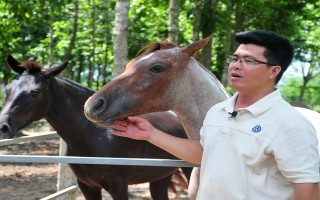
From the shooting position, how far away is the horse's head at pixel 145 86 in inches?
90.6

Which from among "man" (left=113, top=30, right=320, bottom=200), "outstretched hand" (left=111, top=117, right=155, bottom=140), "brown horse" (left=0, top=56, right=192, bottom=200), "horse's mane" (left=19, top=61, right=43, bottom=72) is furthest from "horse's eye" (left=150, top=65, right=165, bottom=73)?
"horse's mane" (left=19, top=61, right=43, bottom=72)

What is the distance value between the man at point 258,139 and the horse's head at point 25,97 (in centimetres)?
231

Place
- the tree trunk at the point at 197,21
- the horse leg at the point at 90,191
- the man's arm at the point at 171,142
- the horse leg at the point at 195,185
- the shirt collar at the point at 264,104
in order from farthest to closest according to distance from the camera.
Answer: the tree trunk at the point at 197,21 < the horse leg at the point at 90,191 < the horse leg at the point at 195,185 < the man's arm at the point at 171,142 < the shirt collar at the point at 264,104

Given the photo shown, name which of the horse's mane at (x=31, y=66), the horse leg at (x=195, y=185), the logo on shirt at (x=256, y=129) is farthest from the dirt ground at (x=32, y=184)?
the logo on shirt at (x=256, y=129)

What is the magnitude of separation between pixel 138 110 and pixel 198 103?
34cm

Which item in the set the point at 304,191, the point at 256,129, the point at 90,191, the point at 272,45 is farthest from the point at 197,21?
the point at 304,191

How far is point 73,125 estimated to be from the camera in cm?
412

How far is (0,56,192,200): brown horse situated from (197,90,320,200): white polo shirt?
2098mm

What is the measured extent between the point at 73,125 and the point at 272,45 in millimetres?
2562

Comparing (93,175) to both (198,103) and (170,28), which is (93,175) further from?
(170,28)

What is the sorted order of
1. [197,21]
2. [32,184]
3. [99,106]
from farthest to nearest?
[197,21] → [32,184] → [99,106]

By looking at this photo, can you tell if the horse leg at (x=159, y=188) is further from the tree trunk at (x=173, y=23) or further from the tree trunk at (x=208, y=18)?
the tree trunk at (x=208, y=18)

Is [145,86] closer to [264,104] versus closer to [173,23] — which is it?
[264,104]

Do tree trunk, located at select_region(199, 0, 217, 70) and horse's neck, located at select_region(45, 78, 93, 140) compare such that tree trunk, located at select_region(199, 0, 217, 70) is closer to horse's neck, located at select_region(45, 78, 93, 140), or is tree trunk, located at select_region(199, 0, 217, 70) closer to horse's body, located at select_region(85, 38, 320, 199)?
horse's neck, located at select_region(45, 78, 93, 140)
